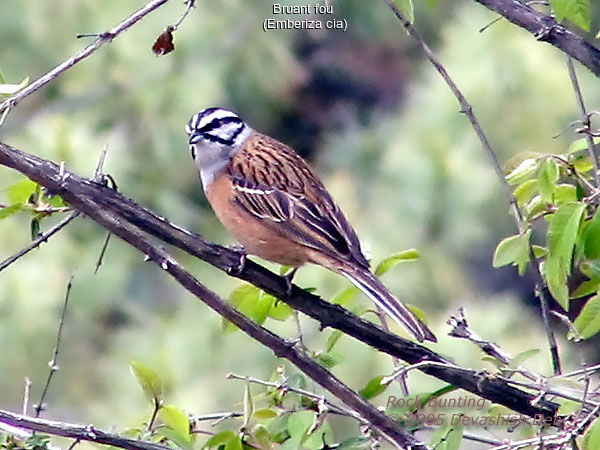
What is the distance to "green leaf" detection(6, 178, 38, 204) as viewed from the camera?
1992mm

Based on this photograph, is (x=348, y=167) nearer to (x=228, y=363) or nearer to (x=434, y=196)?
(x=434, y=196)

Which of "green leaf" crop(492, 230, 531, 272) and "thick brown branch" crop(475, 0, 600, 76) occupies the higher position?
"thick brown branch" crop(475, 0, 600, 76)

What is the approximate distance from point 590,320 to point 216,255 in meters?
0.68

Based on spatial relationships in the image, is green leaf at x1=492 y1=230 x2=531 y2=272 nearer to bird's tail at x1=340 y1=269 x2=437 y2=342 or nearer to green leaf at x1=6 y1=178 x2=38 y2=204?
bird's tail at x1=340 y1=269 x2=437 y2=342

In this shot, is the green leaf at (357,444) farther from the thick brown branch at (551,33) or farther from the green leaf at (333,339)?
the thick brown branch at (551,33)

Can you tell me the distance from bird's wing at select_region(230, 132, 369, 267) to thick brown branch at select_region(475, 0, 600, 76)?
3.57 ft

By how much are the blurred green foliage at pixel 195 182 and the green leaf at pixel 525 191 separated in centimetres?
354

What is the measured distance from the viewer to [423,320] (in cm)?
233

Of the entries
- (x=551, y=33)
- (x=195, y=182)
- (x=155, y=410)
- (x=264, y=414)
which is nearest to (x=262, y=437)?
(x=264, y=414)

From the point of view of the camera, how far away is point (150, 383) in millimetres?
1887

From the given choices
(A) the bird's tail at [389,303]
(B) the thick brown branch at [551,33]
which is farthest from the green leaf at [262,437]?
(B) the thick brown branch at [551,33]

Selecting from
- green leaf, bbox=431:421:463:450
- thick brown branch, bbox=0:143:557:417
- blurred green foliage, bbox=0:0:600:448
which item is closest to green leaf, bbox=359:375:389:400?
thick brown branch, bbox=0:143:557:417

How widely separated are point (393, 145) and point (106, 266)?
2.43 meters

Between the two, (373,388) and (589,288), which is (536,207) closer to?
(589,288)
